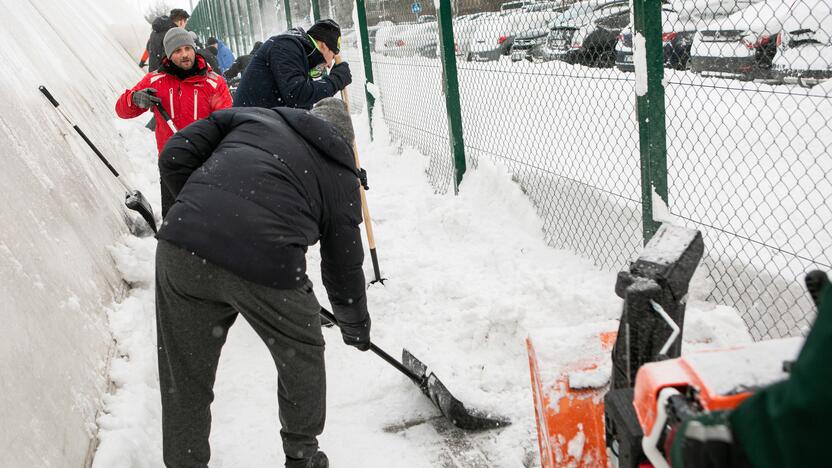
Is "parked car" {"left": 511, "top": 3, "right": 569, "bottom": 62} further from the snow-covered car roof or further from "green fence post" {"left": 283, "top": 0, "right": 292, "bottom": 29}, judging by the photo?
"green fence post" {"left": 283, "top": 0, "right": 292, "bottom": 29}

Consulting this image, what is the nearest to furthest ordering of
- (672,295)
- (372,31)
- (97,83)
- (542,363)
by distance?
(672,295), (542,363), (372,31), (97,83)

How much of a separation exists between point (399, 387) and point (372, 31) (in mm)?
5766

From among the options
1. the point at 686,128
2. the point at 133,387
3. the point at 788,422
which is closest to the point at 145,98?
the point at 133,387

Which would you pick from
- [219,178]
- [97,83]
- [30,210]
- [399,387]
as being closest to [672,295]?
[219,178]

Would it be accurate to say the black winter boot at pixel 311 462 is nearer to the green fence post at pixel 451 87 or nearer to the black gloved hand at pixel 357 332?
the black gloved hand at pixel 357 332

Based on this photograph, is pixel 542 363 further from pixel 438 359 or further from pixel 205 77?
pixel 205 77

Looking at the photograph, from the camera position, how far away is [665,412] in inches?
54.7

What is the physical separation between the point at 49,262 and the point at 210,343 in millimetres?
1128

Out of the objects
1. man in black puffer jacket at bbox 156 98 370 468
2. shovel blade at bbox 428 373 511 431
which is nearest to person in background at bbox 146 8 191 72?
man in black puffer jacket at bbox 156 98 370 468

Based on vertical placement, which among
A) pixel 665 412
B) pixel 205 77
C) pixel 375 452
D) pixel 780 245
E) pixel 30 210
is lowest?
pixel 375 452

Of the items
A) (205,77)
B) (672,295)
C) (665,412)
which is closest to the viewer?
(665,412)

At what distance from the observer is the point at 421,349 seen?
3.85m

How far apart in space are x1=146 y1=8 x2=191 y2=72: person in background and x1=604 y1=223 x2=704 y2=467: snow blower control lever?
6.78 m

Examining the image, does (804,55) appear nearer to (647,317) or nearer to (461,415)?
(647,317)
